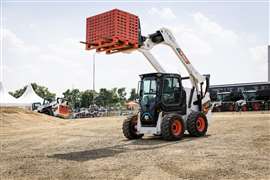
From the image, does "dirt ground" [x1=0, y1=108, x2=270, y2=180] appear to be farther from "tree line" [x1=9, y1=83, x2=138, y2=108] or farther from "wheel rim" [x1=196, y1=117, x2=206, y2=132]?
"tree line" [x1=9, y1=83, x2=138, y2=108]

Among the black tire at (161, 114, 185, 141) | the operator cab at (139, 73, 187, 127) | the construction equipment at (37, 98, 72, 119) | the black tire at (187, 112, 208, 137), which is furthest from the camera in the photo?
the construction equipment at (37, 98, 72, 119)

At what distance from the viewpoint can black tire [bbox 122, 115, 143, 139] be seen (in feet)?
44.1

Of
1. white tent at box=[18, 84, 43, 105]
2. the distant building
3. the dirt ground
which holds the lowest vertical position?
the dirt ground

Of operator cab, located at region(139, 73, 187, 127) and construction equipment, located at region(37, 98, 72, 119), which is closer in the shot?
operator cab, located at region(139, 73, 187, 127)

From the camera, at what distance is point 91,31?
1101 centimetres

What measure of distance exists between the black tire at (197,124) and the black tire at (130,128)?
2.00 m

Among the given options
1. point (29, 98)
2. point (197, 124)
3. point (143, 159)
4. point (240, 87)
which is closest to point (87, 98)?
point (29, 98)

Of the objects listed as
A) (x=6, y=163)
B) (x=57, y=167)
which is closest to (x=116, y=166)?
(x=57, y=167)

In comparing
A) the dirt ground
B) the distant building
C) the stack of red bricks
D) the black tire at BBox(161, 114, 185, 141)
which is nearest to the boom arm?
the stack of red bricks

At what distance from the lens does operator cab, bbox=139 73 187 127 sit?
12.5 m

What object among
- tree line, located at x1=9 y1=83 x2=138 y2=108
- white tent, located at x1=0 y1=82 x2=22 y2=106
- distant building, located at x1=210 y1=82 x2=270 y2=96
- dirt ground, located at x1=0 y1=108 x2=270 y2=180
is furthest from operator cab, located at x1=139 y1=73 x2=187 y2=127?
tree line, located at x1=9 y1=83 x2=138 y2=108

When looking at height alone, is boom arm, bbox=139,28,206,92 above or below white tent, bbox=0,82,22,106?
above

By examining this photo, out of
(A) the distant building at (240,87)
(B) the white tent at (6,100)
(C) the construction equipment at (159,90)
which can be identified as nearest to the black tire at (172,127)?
(C) the construction equipment at (159,90)

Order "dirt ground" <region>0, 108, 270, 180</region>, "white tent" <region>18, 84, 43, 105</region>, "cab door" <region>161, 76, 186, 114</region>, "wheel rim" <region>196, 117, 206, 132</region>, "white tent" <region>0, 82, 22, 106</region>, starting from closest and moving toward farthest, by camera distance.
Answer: "dirt ground" <region>0, 108, 270, 180</region>
"cab door" <region>161, 76, 186, 114</region>
"wheel rim" <region>196, 117, 206, 132</region>
"white tent" <region>0, 82, 22, 106</region>
"white tent" <region>18, 84, 43, 105</region>
